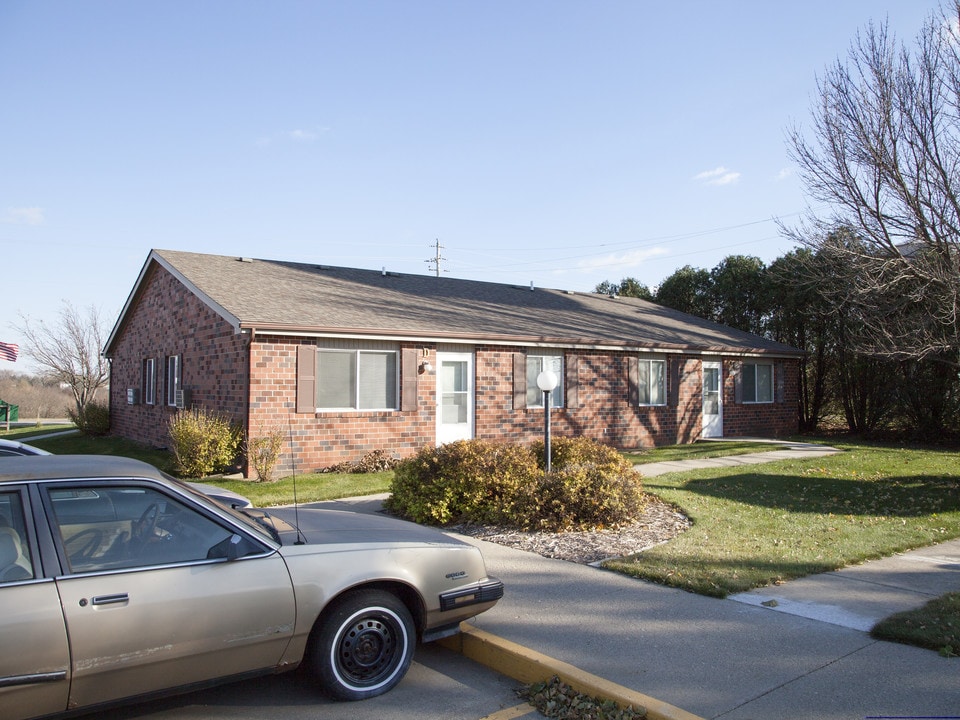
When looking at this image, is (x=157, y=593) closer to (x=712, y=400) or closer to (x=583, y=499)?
(x=583, y=499)

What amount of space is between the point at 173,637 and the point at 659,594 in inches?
152

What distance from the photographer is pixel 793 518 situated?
30.3ft

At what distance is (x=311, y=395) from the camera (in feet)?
45.3

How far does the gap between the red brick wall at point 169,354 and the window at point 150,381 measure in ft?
0.54

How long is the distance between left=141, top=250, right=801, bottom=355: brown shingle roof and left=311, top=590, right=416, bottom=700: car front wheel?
944 centimetres

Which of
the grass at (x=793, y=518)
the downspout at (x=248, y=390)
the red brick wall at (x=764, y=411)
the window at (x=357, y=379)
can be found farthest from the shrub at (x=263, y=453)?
the red brick wall at (x=764, y=411)

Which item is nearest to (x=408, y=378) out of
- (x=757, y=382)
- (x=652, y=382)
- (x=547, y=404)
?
(x=547, y=404)

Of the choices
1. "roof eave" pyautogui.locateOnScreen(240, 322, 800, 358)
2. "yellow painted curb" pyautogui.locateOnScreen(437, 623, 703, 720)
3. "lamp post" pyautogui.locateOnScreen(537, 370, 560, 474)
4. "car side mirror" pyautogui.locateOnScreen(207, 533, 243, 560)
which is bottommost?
"yellow painted curb" pyautogui.locateOnScreen(437, 623, 703, 720)

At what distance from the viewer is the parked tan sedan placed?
3.45 m

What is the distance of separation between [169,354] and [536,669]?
15.5 metres

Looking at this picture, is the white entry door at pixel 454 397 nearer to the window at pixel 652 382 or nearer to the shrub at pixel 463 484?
the window at pixel 652 382

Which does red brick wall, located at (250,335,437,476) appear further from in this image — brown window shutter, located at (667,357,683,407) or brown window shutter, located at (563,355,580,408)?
brown window shutter, located at (667,357,683,407)

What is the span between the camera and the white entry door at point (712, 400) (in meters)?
20.7

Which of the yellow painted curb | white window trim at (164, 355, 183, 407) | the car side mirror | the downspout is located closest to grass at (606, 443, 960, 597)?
the yellow painted curb
